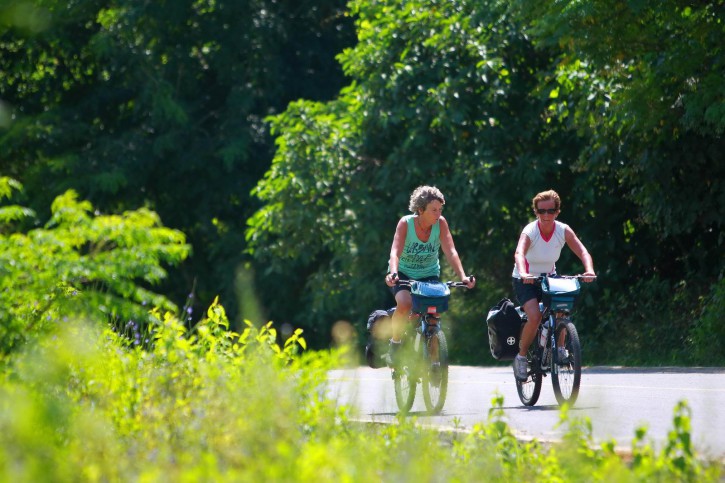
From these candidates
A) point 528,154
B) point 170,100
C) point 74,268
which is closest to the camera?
point 74,268

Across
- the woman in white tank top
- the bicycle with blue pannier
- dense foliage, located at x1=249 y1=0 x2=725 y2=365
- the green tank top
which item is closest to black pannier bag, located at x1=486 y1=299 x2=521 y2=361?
the bicycle with blue pannier

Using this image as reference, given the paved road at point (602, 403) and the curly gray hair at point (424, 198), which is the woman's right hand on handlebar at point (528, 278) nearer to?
the curly gray hair at point (424, 198)

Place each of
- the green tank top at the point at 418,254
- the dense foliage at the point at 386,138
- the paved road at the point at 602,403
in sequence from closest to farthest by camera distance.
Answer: the paved road at the point at 602,403 < the green tank top at the point at 418,254 < the dense foliage at the point at 386,138

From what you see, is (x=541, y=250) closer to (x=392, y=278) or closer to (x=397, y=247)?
(x=397, y=247)

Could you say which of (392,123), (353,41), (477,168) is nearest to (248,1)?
(353,41)

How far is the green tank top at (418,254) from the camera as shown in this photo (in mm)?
10695

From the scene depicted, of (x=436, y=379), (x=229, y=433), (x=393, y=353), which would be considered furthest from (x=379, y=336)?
(x=229, y=433)

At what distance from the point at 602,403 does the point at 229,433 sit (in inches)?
86.9

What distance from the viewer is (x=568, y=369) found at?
34.4 ft

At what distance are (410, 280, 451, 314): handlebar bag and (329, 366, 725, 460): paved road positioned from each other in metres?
0.72

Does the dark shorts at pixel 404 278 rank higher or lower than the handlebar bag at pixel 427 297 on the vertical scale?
higher

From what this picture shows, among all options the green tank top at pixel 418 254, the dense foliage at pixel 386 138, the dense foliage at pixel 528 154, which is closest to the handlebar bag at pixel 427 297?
the green tank top at pixel 418 254

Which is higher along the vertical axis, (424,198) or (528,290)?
(424,198)

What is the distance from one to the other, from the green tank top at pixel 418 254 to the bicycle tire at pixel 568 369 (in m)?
1.09
